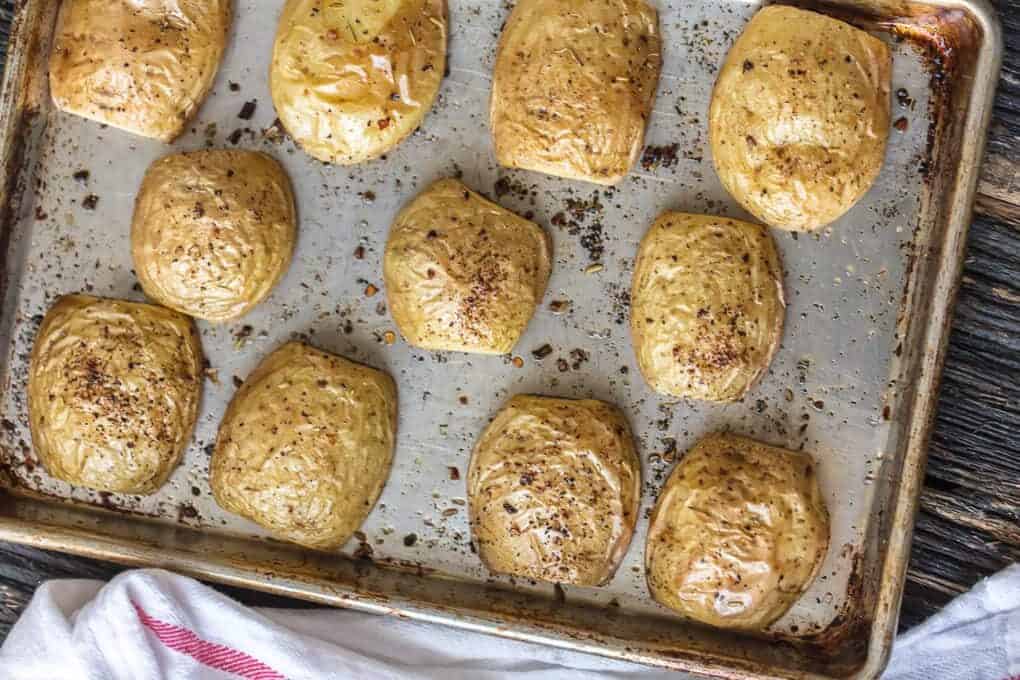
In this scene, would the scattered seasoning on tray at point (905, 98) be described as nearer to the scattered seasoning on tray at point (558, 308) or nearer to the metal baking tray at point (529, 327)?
the metal baking tray at point (529, 327)

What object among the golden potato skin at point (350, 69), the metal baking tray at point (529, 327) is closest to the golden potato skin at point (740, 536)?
the metal baking tray at point (529, 327)

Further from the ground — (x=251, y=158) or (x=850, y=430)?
(x=251, y=158)

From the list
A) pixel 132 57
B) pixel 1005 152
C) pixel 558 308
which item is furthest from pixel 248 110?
pixel 1005 152

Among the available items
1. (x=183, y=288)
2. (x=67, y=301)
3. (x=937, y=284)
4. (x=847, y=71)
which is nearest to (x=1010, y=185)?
(x=937, y=284)

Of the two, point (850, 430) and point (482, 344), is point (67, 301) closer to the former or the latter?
point (482, 344)

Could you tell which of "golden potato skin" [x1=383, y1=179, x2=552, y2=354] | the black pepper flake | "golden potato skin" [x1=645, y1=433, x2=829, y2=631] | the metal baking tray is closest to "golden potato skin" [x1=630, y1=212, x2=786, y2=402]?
the metal baking tray

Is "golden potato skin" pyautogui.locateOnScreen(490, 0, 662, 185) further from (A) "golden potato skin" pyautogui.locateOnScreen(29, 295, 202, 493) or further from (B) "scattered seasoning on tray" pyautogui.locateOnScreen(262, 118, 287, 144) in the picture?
(A) "golden potato skin" pyautogui.locateOnScreen(29, 295, 202, 493)
